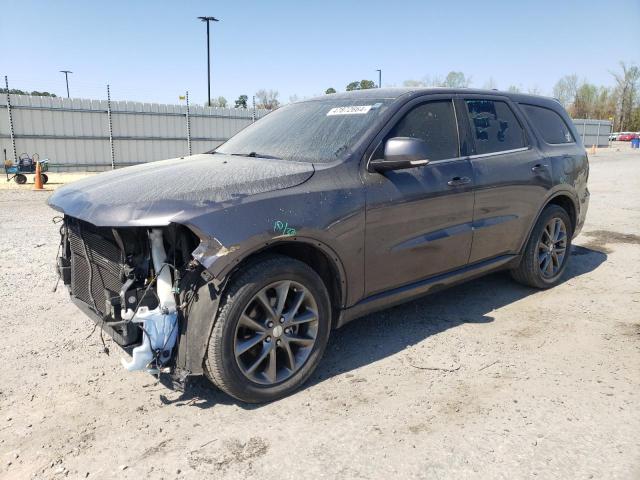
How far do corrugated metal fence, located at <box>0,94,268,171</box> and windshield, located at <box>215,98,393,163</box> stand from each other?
16.4 m

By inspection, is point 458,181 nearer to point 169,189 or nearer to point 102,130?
point 169,189

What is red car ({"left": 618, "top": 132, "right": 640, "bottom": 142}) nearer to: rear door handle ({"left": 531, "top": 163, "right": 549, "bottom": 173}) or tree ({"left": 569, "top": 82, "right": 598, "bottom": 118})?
tree ({"left": 569, "top": 82, "right": 598, "bottom": 118})

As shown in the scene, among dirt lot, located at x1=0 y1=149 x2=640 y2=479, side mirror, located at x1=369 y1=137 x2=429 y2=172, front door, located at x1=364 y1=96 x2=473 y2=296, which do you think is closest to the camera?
dirt lot, located at x1=0 y1=149 x2=640 y2=479

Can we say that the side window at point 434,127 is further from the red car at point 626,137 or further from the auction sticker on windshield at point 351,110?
the red car at point 626,137

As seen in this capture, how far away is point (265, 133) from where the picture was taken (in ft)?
14.0

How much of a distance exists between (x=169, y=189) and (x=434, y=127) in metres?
2.13

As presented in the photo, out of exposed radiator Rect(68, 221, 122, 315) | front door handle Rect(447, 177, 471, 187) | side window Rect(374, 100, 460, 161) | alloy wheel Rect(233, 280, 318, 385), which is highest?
side window Rect(374, 100, 460, 161)

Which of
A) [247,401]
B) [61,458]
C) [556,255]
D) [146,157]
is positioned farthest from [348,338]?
[146,157]

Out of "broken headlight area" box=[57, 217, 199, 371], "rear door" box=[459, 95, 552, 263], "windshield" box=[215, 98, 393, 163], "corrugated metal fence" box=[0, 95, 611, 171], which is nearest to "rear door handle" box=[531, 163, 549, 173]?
"rear door" box=[459, 95, 552, 263]

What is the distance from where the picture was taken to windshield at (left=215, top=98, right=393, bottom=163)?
11.7 ft

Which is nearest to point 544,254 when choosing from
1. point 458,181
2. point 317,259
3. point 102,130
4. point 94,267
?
point 458,181

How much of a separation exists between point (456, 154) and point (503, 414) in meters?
2.02

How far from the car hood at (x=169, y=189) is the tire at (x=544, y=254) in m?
2.69

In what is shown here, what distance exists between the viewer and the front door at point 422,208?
348cm
